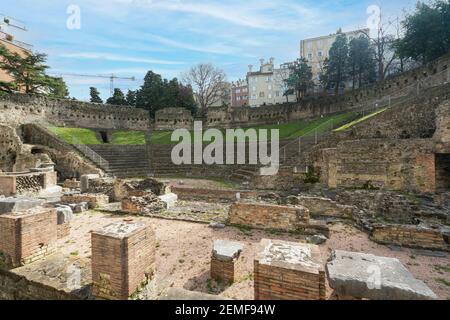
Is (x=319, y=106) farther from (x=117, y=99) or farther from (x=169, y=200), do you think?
(x=117, y=99)

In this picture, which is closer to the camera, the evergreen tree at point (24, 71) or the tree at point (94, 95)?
the evergreen tree at point (24, 71)

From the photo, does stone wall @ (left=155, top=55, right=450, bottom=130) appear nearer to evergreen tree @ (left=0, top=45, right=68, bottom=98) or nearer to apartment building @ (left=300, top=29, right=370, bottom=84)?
evergreen tree @ (left=0, top=45, right=68, bottom=98)

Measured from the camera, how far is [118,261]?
11.6ft

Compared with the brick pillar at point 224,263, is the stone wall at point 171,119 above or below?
above

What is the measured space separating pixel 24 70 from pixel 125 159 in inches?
810

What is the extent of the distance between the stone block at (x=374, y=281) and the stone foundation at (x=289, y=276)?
198 millimetres

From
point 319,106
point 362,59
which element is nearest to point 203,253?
point 319,106

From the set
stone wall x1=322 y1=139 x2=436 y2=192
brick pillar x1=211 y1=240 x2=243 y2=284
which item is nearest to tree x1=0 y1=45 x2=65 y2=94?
brick pillar x1=211 y1=240 x2=243 y2=284

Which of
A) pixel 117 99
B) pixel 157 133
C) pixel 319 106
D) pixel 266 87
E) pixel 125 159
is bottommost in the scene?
pixel 125 159

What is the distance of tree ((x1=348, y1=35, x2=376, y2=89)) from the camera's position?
105 feet

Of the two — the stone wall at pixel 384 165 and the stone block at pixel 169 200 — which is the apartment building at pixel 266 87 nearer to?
the stone wall at pixel 384 165

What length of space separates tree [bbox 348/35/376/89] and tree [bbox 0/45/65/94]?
44.3 m

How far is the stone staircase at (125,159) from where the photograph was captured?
19.5m

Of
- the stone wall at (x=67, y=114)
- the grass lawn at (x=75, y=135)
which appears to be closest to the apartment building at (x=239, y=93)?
the stone wall at (x=67, y=114)
